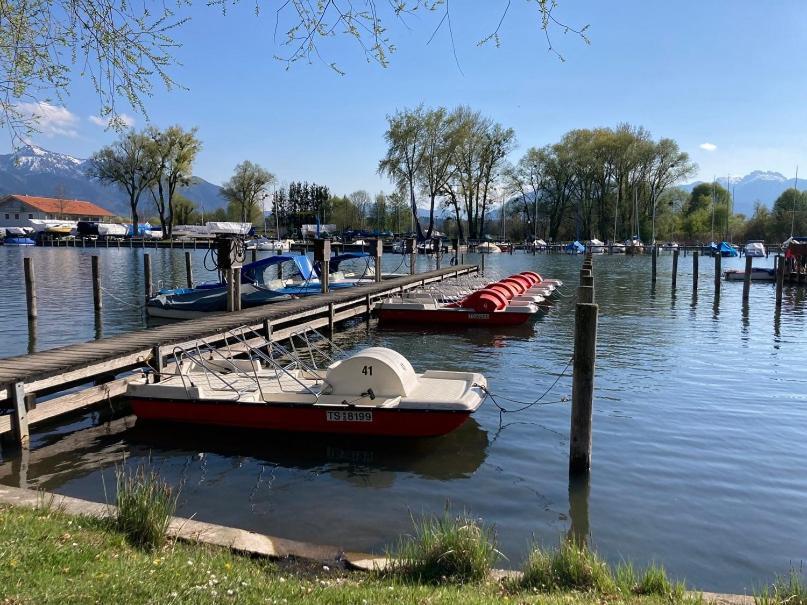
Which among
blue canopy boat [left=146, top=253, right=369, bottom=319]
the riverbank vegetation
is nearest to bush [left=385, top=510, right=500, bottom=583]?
the riverbank vegetation

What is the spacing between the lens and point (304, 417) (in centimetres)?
1032

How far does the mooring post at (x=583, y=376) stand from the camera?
8.61 metres

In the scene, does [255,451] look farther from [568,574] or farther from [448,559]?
[568,574]

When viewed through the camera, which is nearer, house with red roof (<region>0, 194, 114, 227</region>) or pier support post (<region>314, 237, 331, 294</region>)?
pier support post (<region>314, 237, 331, 294</region>)

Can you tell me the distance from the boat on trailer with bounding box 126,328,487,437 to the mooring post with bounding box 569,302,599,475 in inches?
67.1

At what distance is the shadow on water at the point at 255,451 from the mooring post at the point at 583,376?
159cm

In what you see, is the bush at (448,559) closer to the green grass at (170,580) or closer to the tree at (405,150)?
the green grass at (170,580)

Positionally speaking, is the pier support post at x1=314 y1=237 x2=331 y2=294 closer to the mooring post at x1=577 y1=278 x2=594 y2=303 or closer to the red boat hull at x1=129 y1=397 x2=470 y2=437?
the mooring post at x1=577 y1=278 x2=594 y2=303

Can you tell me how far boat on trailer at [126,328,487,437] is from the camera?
9977 millimetres

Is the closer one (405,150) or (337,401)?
(337,401)

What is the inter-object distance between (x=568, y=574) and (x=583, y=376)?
12.0 ft

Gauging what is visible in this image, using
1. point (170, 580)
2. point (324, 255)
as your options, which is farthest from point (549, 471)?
point (324, 255)

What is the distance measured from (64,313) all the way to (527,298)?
58.2 feet

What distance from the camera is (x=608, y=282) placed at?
44.9 m
